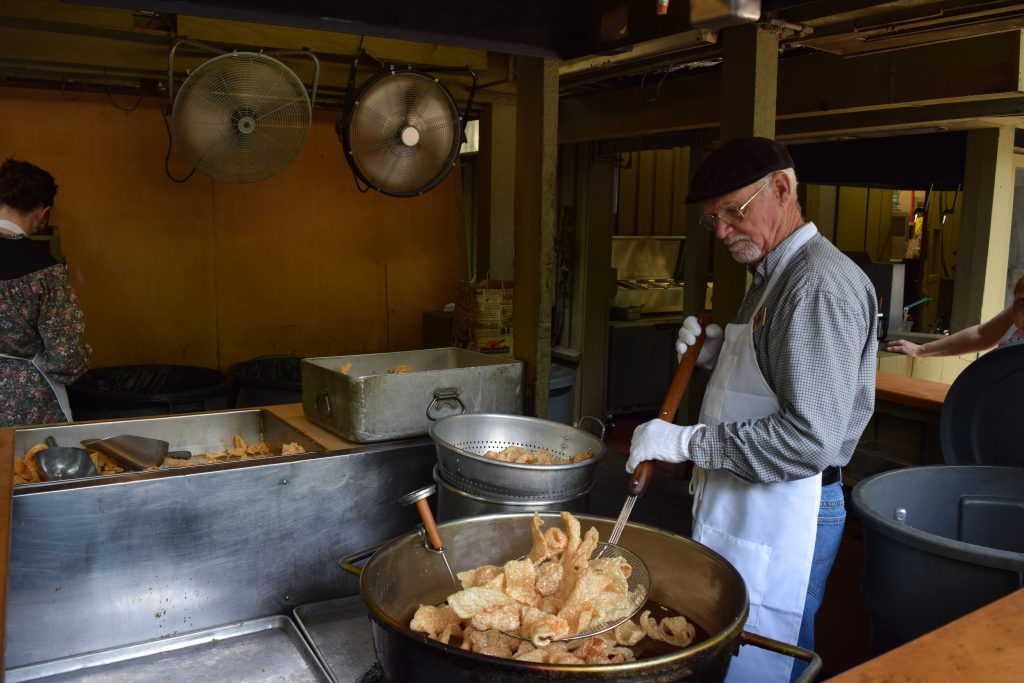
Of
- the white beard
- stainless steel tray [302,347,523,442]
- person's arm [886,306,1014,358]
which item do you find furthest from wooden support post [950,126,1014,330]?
the white beard

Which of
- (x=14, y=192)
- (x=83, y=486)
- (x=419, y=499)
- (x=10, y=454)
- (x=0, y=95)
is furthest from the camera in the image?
(x=0, y=95)

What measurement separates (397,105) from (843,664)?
3.13 meters

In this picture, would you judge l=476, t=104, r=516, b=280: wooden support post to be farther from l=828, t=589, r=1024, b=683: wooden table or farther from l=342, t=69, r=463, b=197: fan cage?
l=828, t=589, r=1024, b=683: wooden table

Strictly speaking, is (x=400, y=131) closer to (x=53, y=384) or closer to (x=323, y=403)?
(x=323, y=403)

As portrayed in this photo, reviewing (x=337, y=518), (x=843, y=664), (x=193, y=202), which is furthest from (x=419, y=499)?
(x=193, y=202)

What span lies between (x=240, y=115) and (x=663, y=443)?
10.2 feet

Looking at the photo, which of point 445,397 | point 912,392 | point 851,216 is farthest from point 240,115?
point 851,216

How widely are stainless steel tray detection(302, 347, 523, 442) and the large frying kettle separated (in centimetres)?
102

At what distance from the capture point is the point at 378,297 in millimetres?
6598

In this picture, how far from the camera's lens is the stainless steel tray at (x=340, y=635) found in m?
2.14

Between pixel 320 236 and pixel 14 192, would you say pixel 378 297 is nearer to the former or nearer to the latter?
pixel 320 236

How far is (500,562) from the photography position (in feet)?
5.92

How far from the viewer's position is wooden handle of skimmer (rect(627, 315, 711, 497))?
2.07 metres

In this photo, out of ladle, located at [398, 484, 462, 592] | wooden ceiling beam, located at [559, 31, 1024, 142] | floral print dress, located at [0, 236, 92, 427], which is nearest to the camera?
ladle, located at [398, 484, 462, 592]
